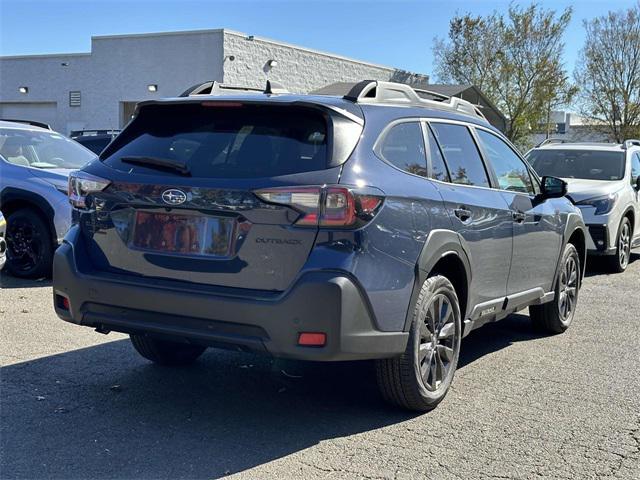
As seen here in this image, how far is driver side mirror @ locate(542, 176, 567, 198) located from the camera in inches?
247

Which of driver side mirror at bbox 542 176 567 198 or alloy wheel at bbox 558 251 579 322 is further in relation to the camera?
alloy wheel at bbox 558 251 579 322

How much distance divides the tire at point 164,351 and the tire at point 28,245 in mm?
3643

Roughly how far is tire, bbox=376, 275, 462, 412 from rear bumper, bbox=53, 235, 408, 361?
195 mm

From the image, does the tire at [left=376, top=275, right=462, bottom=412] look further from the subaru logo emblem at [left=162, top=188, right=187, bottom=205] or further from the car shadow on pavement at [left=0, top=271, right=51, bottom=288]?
the car shadow on pavement at [left=0, top=271, right=51, bottom=288]

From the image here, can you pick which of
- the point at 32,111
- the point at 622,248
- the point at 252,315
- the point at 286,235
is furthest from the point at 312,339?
the point at 32,111

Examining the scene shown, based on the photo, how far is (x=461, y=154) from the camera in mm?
5215

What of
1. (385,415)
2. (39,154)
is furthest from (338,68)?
(385,415)

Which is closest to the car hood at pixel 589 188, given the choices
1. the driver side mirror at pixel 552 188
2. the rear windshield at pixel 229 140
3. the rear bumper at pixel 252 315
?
the driver side mirror at pixel 552 188

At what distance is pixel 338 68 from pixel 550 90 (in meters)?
11.9

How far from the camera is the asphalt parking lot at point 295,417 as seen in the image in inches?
149

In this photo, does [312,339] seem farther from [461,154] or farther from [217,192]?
[461,154]

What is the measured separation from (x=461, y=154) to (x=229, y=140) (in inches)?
71.2

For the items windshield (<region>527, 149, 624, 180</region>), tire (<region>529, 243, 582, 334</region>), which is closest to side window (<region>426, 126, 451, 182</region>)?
tire (<region>529, 243, 582, 334</region>)

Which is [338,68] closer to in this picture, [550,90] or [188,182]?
[550,90]
